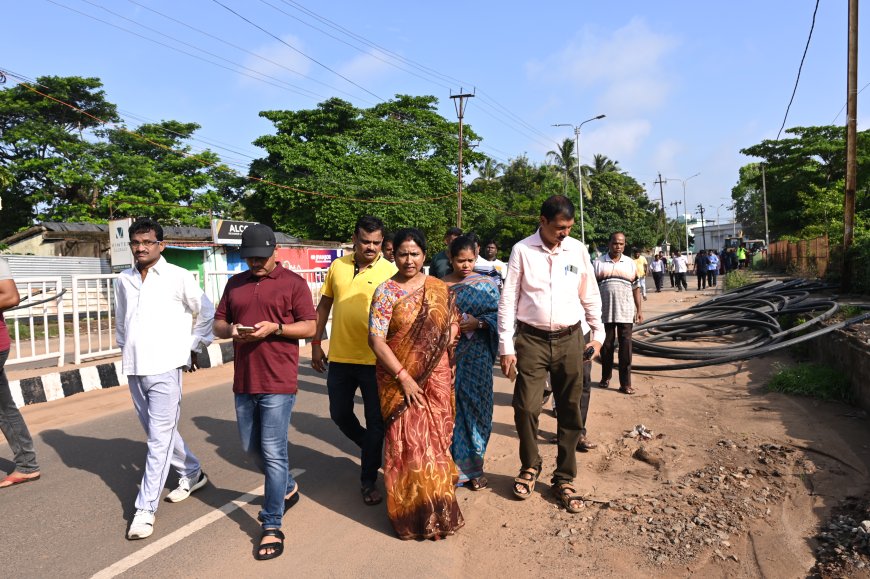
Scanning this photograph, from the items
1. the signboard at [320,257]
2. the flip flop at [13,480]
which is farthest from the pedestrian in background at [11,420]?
the signboard at [320,257]

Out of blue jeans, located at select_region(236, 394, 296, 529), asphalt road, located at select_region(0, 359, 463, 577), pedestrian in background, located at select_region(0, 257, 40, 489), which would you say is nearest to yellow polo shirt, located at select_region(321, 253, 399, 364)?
blue jeans, located at select_region(236, 394, 296, 529)

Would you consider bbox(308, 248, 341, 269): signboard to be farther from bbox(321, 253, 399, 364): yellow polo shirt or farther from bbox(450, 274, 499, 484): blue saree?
bbox(450, 274, 499, 484): blue saree

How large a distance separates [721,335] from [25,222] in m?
31.2

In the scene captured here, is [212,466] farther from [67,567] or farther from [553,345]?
[553,345]

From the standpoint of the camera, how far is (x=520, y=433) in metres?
3.83

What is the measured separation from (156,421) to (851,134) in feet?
47.8

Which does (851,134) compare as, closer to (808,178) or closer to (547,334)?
(547,334)

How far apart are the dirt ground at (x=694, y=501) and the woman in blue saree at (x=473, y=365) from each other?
0.86 ft

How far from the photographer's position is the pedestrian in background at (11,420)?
4.10m

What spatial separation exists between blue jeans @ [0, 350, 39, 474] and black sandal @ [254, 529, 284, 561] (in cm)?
220

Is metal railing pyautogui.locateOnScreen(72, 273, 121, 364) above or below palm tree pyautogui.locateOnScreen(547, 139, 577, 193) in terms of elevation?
below

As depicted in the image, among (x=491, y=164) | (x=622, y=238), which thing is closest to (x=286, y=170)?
(x=491, y=164)

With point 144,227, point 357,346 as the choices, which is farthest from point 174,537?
point 144,227

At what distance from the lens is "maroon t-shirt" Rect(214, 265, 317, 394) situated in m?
3.21
